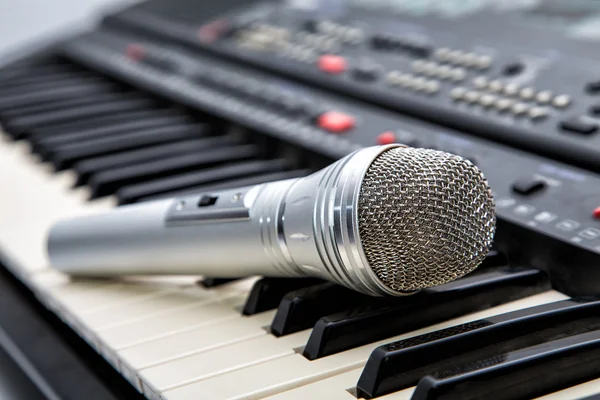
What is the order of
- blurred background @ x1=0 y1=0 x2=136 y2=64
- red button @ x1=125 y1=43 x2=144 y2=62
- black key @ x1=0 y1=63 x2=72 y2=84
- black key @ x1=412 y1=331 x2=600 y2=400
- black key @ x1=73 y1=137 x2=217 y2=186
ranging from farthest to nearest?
1. blurred background @ x1=0 y1=0 x2=136 y2=64
2. black key @ x1=0 y1=63 x2=72 y2=84
3. red button @ x1=125 y1=43 x2=144 y2=62
4. black key @ x1=73 y1=137 x2=217 y2=186
5. black key @ x1=412 y1=331 x2=600 y2=400

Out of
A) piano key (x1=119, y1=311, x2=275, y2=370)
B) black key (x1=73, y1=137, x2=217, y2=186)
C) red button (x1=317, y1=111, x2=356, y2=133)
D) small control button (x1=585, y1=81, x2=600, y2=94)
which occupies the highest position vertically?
small control button (x1=585, y1=81, x2=600, y2=94)

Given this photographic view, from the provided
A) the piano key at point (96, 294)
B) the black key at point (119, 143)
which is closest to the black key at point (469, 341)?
the piano key at point (96, 294)

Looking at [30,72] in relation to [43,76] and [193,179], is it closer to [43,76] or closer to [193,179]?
[43,76]

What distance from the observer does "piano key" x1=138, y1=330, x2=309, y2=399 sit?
839 millimetres

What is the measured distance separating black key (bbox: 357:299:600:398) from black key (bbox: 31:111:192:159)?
3.32 ft

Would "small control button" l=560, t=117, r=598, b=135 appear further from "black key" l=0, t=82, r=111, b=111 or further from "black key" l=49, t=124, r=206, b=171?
"black key" l=0, t=82, r=111, b=111

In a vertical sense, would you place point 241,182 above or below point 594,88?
below

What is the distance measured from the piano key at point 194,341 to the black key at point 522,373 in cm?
26

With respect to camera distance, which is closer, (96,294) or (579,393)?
(579,393)

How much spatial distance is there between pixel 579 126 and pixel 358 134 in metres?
0.36

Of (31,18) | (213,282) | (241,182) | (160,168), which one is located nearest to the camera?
(213,282)

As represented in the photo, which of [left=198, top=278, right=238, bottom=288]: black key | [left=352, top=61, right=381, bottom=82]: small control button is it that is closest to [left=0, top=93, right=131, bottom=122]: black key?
[left=352, top=61, right=381, bottom=82]: small control button

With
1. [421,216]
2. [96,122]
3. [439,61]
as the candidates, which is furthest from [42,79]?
[421,216]

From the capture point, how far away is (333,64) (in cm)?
159
